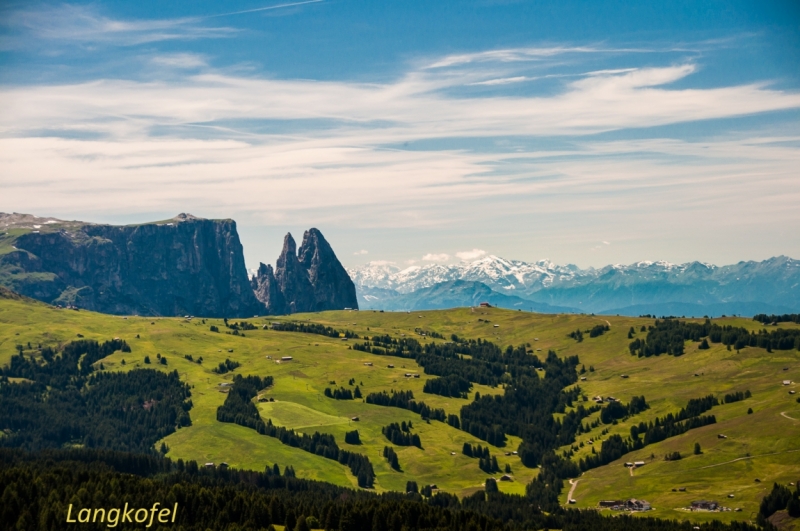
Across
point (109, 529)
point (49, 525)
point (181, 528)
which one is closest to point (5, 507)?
point (49, 525)

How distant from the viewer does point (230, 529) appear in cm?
19888

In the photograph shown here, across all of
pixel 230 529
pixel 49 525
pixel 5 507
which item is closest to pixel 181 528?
pixel 230 529

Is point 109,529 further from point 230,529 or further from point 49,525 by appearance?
point 230,529

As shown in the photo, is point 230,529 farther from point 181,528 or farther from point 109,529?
point 109,529

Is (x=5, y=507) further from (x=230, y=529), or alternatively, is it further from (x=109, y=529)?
(x=230, y=529)

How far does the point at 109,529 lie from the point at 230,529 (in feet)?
91.9

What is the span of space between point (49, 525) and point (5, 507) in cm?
1475

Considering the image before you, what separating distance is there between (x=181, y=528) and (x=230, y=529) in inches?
458

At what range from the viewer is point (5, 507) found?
196 m

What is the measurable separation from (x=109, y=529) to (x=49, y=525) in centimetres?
1407

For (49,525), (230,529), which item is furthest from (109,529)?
(230,529)

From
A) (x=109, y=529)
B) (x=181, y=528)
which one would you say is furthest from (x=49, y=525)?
(x=181, y=528)

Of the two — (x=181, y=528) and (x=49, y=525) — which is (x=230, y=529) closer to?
(x=181, y=528)

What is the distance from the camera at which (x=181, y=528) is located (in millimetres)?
195750
